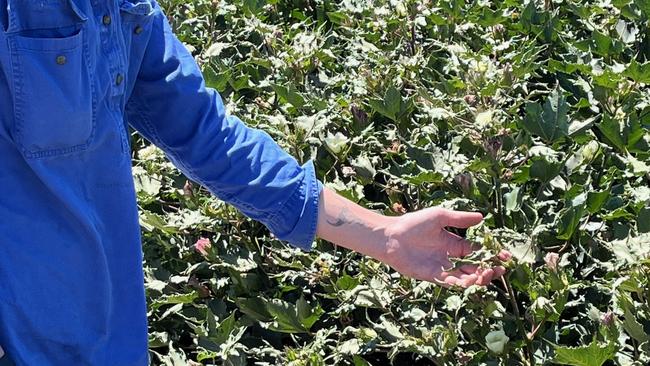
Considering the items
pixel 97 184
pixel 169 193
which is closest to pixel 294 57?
pixel 169 193

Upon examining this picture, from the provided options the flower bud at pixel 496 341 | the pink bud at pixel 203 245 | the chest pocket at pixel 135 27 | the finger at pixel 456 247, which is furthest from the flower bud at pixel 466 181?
the chest pocket at pixel 135 27

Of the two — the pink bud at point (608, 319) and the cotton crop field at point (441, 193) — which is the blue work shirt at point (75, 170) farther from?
the pink bud at point (608, 319)

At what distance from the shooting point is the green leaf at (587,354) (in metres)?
1.80

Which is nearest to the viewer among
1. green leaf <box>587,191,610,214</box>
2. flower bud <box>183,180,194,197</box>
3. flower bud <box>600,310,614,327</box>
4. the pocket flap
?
the pocket flap

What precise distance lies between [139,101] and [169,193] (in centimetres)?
95

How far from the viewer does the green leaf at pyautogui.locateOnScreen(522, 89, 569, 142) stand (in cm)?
226

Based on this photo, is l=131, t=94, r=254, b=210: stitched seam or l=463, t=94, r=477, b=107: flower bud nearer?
l=131, t=94, r=254, b=210: stitched seam

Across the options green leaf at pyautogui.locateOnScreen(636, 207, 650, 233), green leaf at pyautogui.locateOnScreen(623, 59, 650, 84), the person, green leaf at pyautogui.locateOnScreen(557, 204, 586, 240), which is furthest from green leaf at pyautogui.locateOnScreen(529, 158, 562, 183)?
the person

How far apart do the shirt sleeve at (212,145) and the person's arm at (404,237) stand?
42 mm

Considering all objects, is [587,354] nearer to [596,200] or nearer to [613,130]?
[596,200]

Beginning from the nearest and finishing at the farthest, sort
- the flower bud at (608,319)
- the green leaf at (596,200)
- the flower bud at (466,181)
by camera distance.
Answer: the flower bud at (608,319) < the green leaf at (596,200) < the flower bud at (466,181)

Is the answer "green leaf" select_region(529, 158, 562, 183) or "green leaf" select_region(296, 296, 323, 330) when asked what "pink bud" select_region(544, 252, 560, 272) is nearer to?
"green leaf" select_region(529, 158, 562, 183)

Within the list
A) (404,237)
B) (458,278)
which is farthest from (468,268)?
(404,237)

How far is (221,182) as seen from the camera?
1.92m
